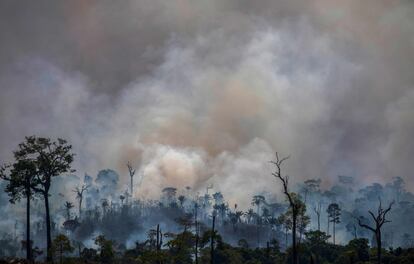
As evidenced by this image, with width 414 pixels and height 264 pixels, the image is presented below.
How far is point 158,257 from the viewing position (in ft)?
227

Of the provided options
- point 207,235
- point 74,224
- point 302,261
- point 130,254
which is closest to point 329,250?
point 302,261

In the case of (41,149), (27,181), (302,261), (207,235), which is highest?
(41,149)

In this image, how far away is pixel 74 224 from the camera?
197625 millimetres

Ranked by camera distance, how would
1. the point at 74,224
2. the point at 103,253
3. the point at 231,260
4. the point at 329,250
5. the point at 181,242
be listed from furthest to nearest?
the point at 74,224 < the point at 329,250 < the point at 231,260 < the point at 103,253 < the point at 181,242

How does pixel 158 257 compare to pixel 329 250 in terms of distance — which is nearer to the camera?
pixel 158 257

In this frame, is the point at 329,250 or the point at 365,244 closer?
the point at 365,244

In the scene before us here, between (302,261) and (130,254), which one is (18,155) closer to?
(130,254)

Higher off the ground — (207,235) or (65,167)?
(65,167)

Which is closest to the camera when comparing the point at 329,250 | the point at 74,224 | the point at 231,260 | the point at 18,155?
the point at 18,155

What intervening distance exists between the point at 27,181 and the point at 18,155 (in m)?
3.97

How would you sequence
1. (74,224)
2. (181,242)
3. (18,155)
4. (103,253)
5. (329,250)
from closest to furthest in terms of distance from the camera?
(18,155), (181,242), (103,253), (329,250), (74,224)

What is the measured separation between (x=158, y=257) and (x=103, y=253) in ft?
61.6

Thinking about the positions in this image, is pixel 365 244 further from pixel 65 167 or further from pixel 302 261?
pixel 65 167

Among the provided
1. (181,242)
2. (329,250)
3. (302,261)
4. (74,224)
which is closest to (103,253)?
(181,242)
